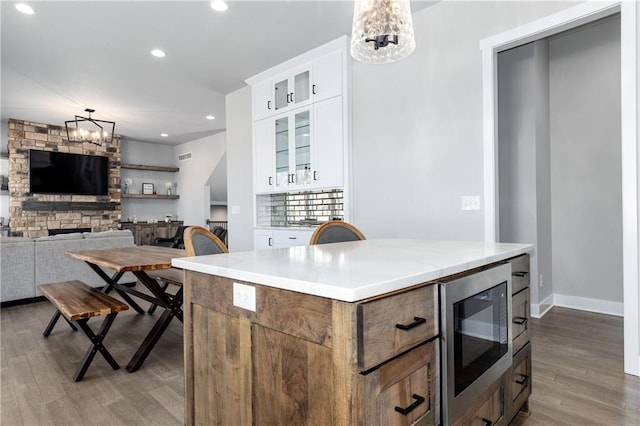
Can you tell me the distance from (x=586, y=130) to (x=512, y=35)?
1650 mm

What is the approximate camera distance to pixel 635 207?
2.26 meters

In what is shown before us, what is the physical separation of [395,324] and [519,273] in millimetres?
1016

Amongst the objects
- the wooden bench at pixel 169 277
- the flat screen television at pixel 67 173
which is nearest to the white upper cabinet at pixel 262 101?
the wooden bench at pixel 169 277

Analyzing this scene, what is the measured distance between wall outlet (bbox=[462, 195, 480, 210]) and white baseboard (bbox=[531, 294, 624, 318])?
1377 millimetres

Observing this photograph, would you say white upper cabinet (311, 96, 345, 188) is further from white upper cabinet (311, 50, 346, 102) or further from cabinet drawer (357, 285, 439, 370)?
cabinet drawer (357, 285, 439, 370)

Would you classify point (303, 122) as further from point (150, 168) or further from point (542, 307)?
point (150, 168)

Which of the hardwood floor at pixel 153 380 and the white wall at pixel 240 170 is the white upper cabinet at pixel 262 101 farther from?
the hardwood floor at pixel 153 380

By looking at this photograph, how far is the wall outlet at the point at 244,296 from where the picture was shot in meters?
1.10

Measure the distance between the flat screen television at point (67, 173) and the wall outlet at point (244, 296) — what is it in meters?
7.86

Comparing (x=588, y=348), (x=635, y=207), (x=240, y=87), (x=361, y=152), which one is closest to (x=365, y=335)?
(x=635, y=207)

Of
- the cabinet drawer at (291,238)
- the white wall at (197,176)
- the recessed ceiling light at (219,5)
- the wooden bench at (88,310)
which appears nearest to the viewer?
the wooden bench at (88,310)

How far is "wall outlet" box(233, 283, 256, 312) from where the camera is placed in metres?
1.10

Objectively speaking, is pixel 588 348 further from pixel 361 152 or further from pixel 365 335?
pixel 365 335

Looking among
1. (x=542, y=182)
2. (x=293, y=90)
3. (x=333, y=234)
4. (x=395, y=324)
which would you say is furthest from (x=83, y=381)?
(x=542, y=182)
